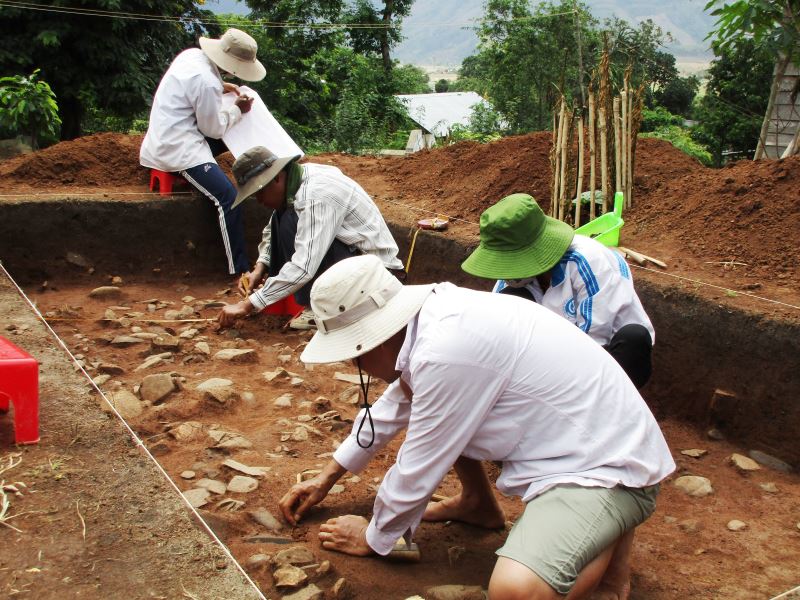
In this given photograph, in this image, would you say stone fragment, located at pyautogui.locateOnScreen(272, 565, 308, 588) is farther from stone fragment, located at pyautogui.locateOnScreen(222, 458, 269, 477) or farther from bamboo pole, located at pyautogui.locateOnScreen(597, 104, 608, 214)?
bamboo pole, located at pyautogui.locateOnScreen(597, 104, 608, 214)

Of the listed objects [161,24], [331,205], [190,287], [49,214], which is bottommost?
[190,287]

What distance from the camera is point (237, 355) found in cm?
476

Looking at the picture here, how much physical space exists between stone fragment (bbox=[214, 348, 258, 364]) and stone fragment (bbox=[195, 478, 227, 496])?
1.58m

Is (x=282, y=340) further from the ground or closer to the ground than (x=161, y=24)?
closer to the ground

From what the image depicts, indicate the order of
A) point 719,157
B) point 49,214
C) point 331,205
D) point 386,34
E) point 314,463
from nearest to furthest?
1. point 314,463
2. point 331,205
3. point 49,214
4. point 719,157
5. point 386,34

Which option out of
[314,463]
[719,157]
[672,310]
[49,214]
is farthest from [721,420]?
[719,157]

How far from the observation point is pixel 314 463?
3.47m

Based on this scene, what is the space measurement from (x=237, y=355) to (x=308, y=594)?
254 centimetres

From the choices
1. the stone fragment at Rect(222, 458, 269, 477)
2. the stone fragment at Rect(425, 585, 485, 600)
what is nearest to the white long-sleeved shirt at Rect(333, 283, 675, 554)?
the stone fragment at Rect(425, 585, 485, 600)

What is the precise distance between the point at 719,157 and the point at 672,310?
549 inches

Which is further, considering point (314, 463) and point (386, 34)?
point (386, 34)

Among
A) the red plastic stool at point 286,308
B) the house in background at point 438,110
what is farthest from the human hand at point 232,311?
the house in background at point 438,110

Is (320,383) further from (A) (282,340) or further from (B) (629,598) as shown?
(B) (629,598)

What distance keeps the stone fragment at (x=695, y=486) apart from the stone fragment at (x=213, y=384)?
231 cm
